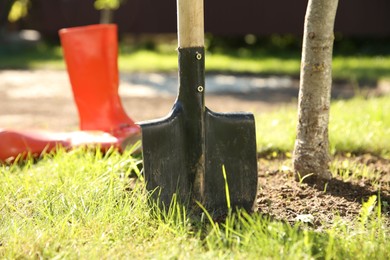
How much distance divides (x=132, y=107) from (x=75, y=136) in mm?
2696

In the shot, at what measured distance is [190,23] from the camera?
2.48 meters

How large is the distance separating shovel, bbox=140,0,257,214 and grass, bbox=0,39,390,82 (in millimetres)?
5431

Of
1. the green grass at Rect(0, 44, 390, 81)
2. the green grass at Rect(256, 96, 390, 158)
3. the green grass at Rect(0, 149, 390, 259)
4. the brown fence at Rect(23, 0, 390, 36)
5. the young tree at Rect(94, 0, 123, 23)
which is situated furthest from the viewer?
the brown fence at Rect(23, 0, 390, 36)

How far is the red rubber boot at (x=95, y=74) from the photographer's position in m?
3.83

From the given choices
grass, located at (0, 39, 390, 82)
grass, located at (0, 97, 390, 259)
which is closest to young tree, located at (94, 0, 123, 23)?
grass, located at (0, 39, 390, 82)

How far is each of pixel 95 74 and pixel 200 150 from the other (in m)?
1.60

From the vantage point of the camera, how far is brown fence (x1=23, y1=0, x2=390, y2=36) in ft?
39.9

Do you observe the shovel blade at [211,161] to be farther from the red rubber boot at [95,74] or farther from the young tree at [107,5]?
the young tree at [107,5]

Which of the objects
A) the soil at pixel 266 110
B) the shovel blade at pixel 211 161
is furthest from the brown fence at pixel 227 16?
the shovel blade at pixel 211 161

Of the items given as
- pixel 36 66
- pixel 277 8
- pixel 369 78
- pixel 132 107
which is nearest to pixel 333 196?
pixel 132 107

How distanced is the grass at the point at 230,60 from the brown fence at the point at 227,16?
46cm

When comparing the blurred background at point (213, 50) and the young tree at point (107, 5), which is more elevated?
the young tree at point (107, 5)

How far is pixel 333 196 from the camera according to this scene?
2707 mm

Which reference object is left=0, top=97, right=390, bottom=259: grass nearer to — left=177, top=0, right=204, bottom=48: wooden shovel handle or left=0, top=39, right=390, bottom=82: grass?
left=177, top=0, right=204, bottom=48: wooden shovel handle
